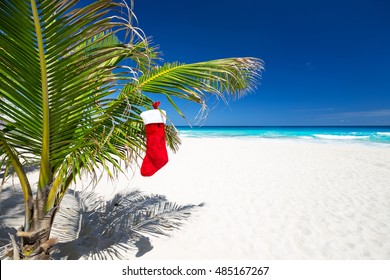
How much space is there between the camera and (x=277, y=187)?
18.4ft

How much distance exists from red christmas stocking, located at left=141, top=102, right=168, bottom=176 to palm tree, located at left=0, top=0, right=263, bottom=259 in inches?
6.3

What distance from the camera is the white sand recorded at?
2.92 m

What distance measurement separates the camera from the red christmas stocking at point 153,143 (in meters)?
1.93

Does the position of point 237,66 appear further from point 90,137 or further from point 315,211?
point 315,211

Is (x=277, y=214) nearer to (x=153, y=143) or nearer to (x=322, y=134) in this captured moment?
(x=153, y=143)

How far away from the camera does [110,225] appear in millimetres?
3283

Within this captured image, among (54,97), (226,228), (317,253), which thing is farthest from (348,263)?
(54,97)

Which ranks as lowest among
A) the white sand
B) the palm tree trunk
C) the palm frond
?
the white sand

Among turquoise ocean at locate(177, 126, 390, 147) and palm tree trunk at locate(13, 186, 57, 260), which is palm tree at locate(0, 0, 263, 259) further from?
turquoise ocean at locate(177, 126, 390, 147)

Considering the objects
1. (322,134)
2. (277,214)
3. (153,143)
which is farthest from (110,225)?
(322,134)

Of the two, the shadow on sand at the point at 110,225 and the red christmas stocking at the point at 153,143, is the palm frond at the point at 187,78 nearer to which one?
the red christmas stocking at the point at 153,143

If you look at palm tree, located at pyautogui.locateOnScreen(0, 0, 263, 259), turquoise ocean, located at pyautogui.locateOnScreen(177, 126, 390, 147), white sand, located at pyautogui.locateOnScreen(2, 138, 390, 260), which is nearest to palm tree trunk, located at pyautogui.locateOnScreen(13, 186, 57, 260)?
palm tree, located at pyautogui.locateOnScreen(0, 0, 263, 259)

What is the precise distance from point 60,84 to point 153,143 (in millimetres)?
773

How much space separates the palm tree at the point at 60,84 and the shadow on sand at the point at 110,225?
95cm
